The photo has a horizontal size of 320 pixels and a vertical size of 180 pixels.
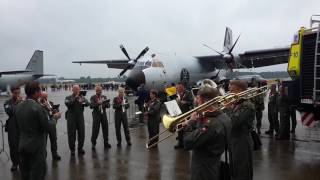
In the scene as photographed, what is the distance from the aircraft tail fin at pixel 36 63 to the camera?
1923 inches

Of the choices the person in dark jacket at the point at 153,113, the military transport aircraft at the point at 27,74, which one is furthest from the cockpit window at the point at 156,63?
the military transport aircraft at the point at 27,74

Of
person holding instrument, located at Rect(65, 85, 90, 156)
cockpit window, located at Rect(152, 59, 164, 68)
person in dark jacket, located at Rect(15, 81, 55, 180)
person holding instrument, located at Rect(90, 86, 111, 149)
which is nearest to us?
person in dark jacket, located at Rect(15, 81, 55, 180)

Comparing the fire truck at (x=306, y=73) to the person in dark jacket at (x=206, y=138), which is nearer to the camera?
the person in dark jacket at (x=206, y=138)

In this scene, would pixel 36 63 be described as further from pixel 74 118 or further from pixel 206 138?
pixel 206 138

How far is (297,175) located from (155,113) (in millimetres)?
4327

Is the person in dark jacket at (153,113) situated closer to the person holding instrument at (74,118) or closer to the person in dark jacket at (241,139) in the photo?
the person holding instrument at (74,118)

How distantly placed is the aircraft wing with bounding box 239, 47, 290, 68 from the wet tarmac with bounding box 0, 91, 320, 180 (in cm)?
1605

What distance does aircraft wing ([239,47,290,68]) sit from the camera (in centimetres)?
2611

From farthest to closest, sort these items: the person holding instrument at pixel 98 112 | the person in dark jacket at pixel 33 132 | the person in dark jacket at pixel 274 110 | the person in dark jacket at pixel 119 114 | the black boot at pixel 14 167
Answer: the person in dark jacket at pixel 274 110, the person in dark jacket at pixel 119 114, the person holding instrument at pixel 98 112, the black boot at pixel 14 167, the person in dark jacket at pixel 33 132

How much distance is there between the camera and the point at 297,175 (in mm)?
7070

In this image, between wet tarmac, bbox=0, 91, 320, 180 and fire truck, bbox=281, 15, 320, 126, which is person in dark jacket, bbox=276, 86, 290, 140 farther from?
fire truck, bbox=281, 15, 320, 126

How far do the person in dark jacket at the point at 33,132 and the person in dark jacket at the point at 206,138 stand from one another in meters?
2.55

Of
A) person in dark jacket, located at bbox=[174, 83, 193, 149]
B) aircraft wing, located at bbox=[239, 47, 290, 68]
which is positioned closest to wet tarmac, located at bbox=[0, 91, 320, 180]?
person in dark jacket, located at bbox=[174, 83, 193, 149]

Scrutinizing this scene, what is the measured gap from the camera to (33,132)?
5398mm
